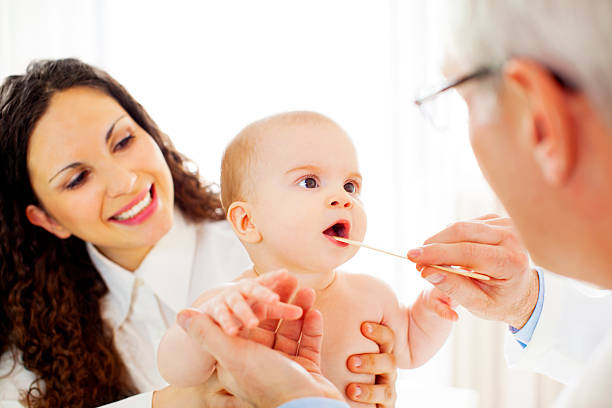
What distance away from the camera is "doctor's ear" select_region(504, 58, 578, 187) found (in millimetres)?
685

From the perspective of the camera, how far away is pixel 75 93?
1752 mm

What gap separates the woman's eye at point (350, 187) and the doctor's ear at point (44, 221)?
1.02 metres

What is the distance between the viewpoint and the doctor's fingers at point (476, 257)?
1165mm

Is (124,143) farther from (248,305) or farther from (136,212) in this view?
(248,305)

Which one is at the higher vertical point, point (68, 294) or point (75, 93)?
point (75, 93)

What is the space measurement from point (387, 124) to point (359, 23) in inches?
21.4

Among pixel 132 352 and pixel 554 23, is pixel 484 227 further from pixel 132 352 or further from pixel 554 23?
pixel 132 352

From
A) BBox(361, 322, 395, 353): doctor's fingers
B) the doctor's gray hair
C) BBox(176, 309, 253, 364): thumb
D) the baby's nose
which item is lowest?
BBox(361, 322, 395, 353): doctor's fingers

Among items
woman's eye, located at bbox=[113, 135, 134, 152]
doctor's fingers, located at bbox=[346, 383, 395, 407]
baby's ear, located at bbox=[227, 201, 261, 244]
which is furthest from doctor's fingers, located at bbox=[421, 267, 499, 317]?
woman's eye, located at bbox=[113, 135, 134, 152]

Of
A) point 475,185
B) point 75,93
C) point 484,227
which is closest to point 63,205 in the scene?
point 75,93

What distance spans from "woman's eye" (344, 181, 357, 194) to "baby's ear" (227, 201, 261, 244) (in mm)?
227

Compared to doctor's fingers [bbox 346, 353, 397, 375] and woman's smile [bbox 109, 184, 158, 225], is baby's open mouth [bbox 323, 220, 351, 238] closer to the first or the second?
doctor's fingers [bbox 346, 353, 397, 375]

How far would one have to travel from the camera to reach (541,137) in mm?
735

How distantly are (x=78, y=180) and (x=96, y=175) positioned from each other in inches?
2.4
